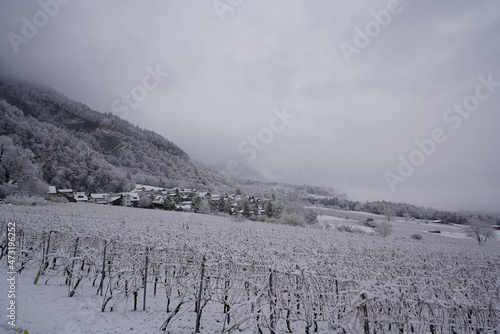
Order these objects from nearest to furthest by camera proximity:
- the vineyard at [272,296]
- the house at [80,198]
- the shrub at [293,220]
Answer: the vineyard at [272,296] < the shrub at [293,220] < the house at [80,198]

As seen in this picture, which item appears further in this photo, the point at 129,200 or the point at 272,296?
the point at 129,200

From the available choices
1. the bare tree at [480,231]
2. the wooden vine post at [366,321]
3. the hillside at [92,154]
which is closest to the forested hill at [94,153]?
the hillside at [92,154]

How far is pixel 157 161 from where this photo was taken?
15662cm

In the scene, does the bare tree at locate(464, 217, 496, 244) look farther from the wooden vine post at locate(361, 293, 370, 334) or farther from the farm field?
the wooden vine post at locate(361, 293, 370, 334)

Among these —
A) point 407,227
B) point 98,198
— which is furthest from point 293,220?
point 98,198

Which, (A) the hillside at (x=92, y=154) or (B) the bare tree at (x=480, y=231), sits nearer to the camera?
(B) the bare tree at (x=480, y=231)

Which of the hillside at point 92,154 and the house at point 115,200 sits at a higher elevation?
the hillside at point 92,154

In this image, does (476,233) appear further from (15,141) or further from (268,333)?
(15,141)

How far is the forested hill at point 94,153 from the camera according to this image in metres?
71.4

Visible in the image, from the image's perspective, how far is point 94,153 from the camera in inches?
4045

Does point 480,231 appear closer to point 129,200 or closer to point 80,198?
point 129,200

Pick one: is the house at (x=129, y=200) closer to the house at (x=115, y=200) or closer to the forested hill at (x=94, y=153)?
the house at (x=115, y=200)

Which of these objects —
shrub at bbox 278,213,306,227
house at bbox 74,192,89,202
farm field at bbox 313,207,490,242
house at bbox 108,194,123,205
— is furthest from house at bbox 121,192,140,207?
farm field at bbox 313,207,490,242

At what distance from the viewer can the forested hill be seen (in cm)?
7138
